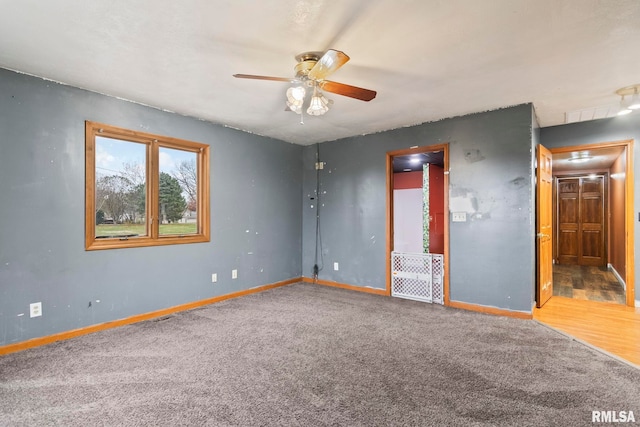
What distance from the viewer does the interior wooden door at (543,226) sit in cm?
380

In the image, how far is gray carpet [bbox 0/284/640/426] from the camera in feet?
5.99

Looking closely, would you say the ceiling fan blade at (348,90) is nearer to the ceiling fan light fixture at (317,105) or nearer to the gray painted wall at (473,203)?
the ceiling fan light fixture at (317,105)

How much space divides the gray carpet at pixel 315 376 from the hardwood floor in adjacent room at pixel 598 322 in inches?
8.9

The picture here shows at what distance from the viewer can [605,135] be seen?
4000mm

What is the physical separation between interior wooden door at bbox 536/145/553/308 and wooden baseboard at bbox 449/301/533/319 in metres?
0.54

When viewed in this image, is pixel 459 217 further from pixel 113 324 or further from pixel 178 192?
pixel 113 324

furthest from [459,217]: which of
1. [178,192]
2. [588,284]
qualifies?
[178,192]

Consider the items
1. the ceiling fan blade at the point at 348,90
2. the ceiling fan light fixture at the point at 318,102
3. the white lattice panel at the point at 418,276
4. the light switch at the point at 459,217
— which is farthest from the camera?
the white lattice panel at the point at 418,276

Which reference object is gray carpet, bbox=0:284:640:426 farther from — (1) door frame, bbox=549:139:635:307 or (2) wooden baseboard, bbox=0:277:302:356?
(1) door frame, bbox=549:139:635:307

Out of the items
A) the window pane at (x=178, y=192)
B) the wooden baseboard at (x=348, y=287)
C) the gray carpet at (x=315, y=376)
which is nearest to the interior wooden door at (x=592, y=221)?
the gray carpet at (x=315, y=376)

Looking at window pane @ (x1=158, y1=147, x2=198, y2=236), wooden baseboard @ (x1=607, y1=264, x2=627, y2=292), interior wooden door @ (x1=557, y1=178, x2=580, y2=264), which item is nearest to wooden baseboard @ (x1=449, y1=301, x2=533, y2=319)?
wooden baseboard @ (x1=607, y1=264, x2=627, y2=292)

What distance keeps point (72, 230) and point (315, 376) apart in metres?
2.67

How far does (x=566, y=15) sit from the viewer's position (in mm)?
1944

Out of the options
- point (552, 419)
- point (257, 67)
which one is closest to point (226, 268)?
point (257, 67)
